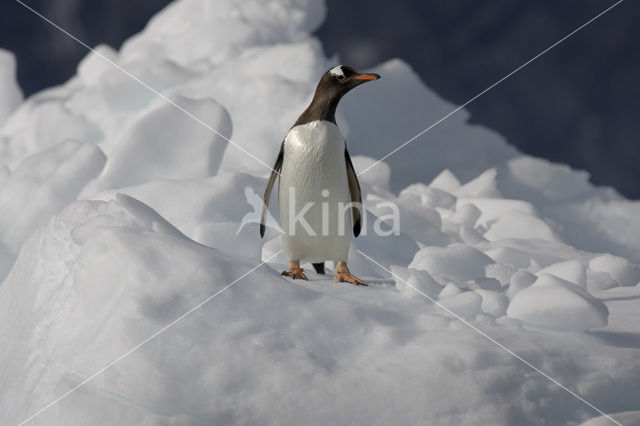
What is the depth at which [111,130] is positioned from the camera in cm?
1016

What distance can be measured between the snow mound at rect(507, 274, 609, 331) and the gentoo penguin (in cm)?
80

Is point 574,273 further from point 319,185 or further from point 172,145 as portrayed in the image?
point 172,145

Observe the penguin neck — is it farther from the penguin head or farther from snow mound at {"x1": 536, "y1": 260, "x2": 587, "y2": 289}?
snow mound at {"x1": 536, "y1": 260, "x2": 587, "y2": 289}

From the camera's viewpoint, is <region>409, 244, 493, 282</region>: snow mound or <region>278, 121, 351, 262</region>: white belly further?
<region>409, 244, 493, 282</region>: snow mound

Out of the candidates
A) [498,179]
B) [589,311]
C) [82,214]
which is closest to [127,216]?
[82,214]

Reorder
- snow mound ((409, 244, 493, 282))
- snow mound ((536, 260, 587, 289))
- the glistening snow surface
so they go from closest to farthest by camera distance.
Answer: the glistening snow surface
snow mound ((536, 260, 587, 289))
snow mound ((409, 244, 493, 282))

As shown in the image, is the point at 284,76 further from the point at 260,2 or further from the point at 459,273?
the point at 459,273

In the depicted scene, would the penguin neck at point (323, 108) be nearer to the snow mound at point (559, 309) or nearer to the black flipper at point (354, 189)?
the black flipper at point (354, 189)

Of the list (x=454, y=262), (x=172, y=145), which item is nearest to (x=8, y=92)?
(x=172, y=145)

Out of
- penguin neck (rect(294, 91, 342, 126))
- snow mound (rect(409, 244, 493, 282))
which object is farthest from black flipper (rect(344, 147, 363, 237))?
snow mound (rect(409, 244, 493, 282))

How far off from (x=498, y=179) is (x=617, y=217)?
2.14 meters

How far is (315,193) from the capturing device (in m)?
3.17

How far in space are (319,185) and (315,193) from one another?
48 mm

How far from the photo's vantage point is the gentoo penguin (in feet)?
10.3
